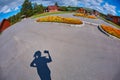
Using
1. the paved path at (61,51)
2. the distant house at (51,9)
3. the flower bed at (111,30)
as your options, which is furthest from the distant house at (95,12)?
the distant house at (51,9)

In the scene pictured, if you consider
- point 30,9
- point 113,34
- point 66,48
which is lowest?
point 66,48

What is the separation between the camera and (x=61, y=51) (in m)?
7.93

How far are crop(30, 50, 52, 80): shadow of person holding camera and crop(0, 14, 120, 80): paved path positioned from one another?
0.11 metres

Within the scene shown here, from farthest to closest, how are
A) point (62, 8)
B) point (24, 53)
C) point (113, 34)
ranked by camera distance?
point (62, 8) → point (24, 53) → point (113, 34)

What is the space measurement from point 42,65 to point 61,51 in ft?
2.48

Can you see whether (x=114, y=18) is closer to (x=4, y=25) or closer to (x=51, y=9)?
(x=51, y=9)

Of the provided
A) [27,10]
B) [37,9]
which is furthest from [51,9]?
[27,10]

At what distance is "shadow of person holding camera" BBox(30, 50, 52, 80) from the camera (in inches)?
289

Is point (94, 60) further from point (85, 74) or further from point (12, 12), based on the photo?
point (12, 12)

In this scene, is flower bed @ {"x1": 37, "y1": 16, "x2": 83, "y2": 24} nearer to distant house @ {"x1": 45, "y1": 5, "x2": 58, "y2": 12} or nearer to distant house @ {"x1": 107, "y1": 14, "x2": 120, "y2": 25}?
distant house @ {"x1": 45, "y1": 5, "x2": 58, "y2": 12}

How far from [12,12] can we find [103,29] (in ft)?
8.72

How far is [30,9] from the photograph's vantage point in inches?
→ 307

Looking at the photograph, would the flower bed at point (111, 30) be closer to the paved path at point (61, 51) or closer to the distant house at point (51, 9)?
the paved path at point (61, 51)

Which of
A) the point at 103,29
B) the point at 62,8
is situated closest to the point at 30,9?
the point at 62,8
